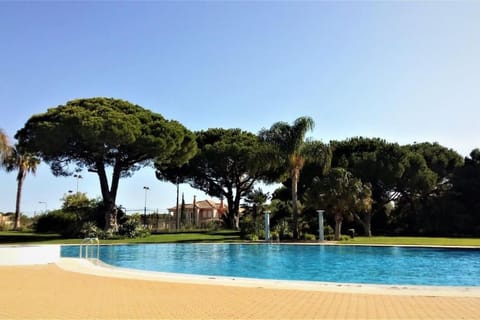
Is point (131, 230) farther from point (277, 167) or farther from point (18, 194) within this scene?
point (18, 194)

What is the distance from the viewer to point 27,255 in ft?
49.8

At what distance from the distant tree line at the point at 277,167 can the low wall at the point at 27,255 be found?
391 inches

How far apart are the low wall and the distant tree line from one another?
993cm

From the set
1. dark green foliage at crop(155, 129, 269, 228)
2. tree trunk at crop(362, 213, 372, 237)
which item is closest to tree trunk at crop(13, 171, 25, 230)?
dark green foliage at crop(155, 129, 269, 228)

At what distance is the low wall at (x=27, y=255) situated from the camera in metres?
14.8

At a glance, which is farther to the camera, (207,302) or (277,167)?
(277,167)

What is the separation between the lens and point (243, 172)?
44.1m

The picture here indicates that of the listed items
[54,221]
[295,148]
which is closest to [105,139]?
[295,148]

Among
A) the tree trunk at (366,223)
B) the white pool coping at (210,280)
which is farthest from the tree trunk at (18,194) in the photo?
the tree trunk at (366,223)

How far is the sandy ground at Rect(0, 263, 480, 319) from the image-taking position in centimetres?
664

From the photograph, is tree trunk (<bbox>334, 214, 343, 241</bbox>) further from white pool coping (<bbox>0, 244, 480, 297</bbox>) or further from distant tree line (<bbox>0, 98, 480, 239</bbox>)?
white pool coping (<bbox>0, 244, 480, 297</bbox>)

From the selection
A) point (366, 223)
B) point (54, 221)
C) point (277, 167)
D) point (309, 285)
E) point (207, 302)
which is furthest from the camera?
point (54, 221)

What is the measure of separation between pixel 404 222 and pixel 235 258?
2457 cm

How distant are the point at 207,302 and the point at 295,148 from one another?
2171 centimetres
